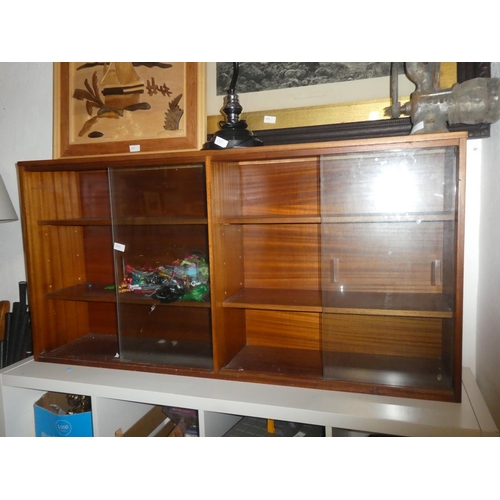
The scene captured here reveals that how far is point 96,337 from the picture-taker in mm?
1973

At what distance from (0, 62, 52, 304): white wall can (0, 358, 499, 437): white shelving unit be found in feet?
2.13

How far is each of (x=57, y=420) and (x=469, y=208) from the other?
1898 mm

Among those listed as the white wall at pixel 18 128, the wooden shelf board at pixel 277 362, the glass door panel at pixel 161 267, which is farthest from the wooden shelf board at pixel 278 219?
the white wall at pixel 18 128

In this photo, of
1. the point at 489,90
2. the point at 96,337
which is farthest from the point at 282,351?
the point at 489,90

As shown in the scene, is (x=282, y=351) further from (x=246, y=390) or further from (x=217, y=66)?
(x=217, y=66)

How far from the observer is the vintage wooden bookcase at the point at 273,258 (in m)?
1.29

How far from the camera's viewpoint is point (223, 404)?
1.31 meters

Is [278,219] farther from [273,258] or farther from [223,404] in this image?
[223,404]

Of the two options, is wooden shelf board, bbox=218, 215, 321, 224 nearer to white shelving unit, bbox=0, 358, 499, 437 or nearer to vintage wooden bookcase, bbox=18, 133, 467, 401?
vintage wooden bookcase, bbox=18, 133, 467, 401

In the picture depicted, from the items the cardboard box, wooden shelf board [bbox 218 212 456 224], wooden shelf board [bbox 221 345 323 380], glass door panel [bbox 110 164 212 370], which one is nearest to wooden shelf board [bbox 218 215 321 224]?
wooden shelf board [bbox 218 212 456 224]

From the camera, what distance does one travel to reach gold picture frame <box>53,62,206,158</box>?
5.23 ft

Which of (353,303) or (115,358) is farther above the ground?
(353,303)

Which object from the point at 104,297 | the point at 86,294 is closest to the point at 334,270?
the point at 104,297
